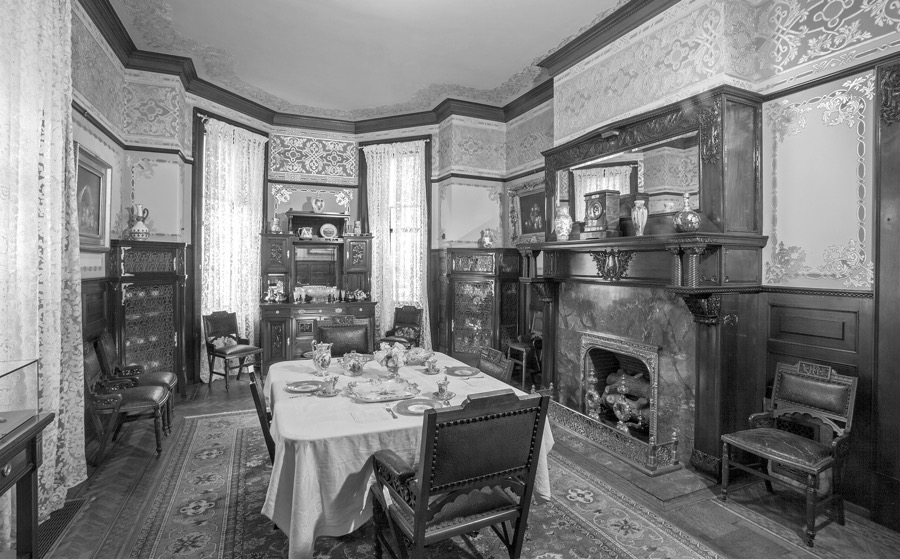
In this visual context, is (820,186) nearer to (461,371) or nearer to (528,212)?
(461,371)

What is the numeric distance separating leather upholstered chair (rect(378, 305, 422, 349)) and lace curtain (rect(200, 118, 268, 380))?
2.14 meters

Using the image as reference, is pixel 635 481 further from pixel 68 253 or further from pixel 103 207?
pixel 103 207

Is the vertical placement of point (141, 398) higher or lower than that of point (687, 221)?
lower

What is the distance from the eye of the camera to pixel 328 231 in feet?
25.5

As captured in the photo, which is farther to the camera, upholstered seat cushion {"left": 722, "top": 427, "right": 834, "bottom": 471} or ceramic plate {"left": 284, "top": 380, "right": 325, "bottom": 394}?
ceramic plate {"left": 284, "top": 380, "right": 325, "bottom": 394}

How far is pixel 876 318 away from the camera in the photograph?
3.10 meters

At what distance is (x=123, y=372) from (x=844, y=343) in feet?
20.1

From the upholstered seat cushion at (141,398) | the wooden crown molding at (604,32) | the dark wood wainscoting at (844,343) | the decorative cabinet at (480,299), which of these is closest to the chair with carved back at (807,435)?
the dark wood wainscoting at (844,343)

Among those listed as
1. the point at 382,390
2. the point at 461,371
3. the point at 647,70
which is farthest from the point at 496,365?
the point at 647,70

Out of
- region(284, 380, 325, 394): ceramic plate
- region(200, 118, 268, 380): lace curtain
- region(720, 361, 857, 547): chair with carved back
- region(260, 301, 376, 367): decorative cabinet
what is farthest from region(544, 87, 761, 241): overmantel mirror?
region(200, 118, 268, 380): lace curtain

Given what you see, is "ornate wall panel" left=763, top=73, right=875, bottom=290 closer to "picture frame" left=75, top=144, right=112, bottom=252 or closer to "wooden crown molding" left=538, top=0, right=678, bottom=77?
"wooden crown molding" left=538, top=0, right=678, bottom=77

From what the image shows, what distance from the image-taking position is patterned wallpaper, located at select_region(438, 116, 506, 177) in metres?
7.46

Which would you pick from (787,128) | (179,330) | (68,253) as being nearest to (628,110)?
(787,128)

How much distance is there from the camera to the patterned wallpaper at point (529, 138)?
263 inches
